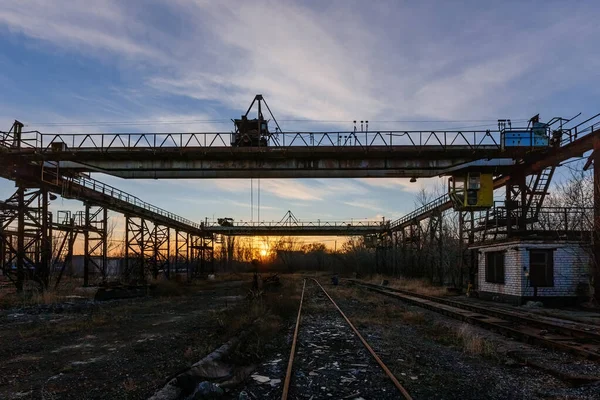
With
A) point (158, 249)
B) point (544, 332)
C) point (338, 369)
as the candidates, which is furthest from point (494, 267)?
point (158, 249)

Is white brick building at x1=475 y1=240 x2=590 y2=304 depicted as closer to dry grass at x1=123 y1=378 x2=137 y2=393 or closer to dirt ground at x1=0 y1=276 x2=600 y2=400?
dirt ground at x1=0 y1=276 x2=600 y2=400

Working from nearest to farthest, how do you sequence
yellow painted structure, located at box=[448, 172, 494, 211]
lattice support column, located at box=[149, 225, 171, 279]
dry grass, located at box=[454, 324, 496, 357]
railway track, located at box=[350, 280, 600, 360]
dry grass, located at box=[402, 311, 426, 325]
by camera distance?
dry grass, located at box=[454, 324, 496, 357], railway track, located at box=[350, 280, 600, 360], dry grass, located at box=[402, 311, 426, 325], yellow painted structure, located at box=[448, 172, 494, 211], lattice support column, located at box=[149, 225, 171, 279]

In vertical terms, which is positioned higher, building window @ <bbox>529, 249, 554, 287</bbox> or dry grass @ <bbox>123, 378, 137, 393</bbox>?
building window @ <bbox>529, 249, 554, 287</bbox>

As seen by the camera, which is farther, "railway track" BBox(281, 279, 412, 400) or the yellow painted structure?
the yellow painted structure

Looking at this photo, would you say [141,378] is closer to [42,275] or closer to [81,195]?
[42,275]

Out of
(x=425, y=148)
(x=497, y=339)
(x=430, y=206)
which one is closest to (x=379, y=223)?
(x=430, y=206)

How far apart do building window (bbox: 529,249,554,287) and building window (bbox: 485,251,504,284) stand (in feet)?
6.51

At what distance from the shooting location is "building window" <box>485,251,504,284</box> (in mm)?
Result: 21219

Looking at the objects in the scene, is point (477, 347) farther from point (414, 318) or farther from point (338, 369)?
point (414, 318)

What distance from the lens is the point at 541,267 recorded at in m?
19.1

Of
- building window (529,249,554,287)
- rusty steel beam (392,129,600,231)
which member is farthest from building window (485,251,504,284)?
rusty steel beam (392,129,600,231)

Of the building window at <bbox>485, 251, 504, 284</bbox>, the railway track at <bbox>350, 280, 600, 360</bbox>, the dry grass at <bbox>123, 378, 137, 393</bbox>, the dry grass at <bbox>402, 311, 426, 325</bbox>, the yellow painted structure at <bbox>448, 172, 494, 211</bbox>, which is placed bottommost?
the dry grass at <bbox>402, 311, 426, 325</bbox>

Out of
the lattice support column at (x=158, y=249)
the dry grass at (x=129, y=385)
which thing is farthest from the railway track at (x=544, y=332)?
the lattice support column at (x=158, y=249)

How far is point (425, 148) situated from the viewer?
22500 millimetres
